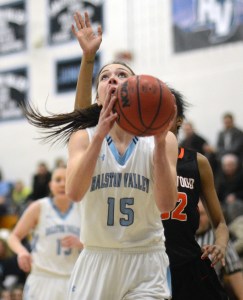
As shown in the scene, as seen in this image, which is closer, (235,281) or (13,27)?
(235,281)

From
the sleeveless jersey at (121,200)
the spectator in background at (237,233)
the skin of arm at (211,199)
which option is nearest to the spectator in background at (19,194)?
the spectator in background at (237,233)

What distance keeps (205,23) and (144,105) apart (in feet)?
34.2

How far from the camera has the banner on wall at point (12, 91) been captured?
53.2ft

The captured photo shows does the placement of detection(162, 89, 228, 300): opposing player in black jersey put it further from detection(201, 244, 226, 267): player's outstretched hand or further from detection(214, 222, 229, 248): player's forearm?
detection(201, 244, 226, 267): player's outstretched hand

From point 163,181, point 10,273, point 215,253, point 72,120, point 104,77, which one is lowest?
point 10,273

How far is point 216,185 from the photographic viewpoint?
432 inches

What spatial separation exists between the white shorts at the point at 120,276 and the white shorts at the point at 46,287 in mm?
2727

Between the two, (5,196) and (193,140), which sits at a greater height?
(193,140)

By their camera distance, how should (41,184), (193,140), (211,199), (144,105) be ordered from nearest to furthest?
1. (144,105)
2. (211,199)
3. (193,140)
4. (41,184)

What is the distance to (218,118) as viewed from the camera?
1287 cm

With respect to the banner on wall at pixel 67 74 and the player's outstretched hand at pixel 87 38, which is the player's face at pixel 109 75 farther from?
the banner on wall at pixel 67 74

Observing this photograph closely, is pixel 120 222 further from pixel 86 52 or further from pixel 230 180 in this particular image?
pixel 230 180

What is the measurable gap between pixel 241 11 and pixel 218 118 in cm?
203

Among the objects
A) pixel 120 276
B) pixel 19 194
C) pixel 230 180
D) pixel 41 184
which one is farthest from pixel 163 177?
pixel 19 194
